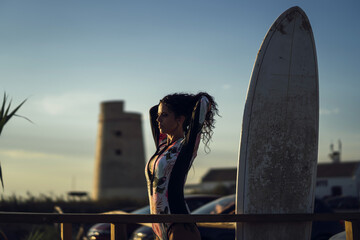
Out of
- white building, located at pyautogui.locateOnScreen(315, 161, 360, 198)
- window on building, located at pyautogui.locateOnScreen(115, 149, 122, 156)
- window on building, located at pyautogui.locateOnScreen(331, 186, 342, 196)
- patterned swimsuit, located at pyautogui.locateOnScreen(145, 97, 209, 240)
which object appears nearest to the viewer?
patterned swimsuit, located at pyautogui.locateOnScreen(145, 97, 209, 240)

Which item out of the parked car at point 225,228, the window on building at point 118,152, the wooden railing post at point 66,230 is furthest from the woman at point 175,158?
the window on building at point 118,152

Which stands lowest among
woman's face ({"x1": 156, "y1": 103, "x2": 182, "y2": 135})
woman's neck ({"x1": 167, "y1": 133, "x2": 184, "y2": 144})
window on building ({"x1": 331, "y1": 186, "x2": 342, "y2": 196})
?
window on building ({"x1": 331, "y1": 186, "x2": 342, "y2": 196})

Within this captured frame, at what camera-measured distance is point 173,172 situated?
316 cm

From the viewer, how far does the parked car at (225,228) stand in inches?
261

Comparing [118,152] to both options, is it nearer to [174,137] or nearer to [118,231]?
[118,231]

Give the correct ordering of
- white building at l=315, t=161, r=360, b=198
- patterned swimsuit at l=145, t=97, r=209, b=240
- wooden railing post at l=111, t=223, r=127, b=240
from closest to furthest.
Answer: patterned swimsuit at l=145, t=97, r=209, b=240
wooden railing post at l=111, t=223, r=127, b=240
white building at l=315, t=161, r=360, b=198

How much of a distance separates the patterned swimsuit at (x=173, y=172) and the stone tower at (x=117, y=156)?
2737 cm

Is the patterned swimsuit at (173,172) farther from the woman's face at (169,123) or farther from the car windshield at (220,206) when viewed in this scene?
the car windshield at (220,206)

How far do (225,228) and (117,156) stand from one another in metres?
24.4

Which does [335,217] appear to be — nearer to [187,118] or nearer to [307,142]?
[307,142]

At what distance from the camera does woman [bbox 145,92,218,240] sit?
3168 millimetres

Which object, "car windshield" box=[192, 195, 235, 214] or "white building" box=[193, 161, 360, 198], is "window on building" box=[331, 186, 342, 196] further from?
"car windshield" box=[192, 195, 235, 214]

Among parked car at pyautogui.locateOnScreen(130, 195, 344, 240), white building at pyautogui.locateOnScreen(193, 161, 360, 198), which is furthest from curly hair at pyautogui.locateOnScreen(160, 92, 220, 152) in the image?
white building at pyautogui.locateOnScreen(193, 161, 360, 198)

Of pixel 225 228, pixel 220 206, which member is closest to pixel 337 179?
pixel 220 206
